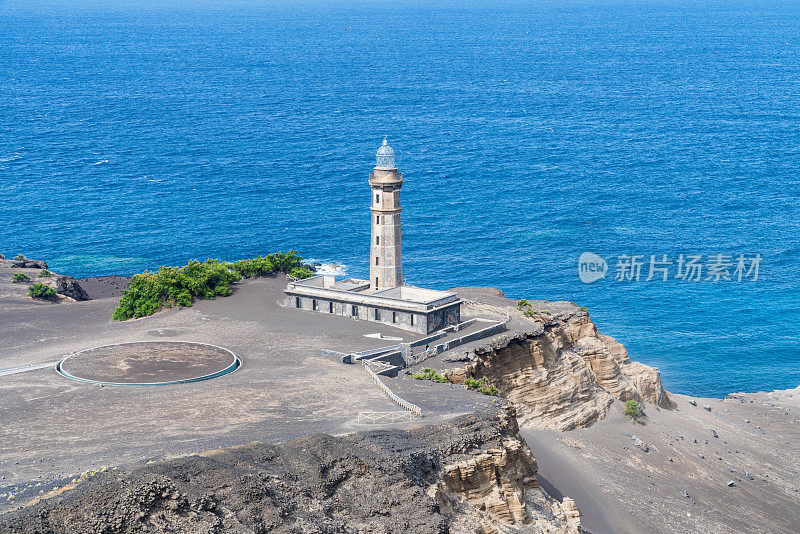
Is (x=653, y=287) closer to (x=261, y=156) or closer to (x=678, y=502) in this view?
(x=678, y=502)

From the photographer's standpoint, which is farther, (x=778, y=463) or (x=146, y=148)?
(x=146, y=148)

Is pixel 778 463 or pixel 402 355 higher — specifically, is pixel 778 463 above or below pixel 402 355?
below

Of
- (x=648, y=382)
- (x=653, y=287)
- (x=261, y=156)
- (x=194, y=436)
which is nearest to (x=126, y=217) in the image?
(x=261, y=156)

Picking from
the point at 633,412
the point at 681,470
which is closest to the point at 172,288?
the point at 633,412

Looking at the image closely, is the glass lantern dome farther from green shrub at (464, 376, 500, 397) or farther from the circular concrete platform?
green shrub at (464, 376, 500, 397)

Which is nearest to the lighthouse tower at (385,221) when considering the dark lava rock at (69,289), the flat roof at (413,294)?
the flat roof at (413,294)

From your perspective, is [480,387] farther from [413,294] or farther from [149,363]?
[149,363]

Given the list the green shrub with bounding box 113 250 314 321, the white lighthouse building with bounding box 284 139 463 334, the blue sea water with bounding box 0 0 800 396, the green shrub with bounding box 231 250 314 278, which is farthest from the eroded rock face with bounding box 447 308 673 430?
the green shrub with bounding box 113 250 314 321

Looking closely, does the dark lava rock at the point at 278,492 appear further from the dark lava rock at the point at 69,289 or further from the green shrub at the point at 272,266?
the dark lava rock at the point at 69,289
